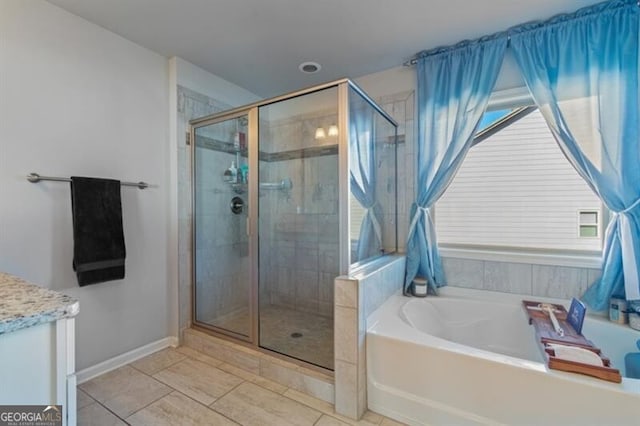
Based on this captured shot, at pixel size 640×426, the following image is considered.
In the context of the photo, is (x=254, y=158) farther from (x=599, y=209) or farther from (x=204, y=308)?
(x=599, y=209)

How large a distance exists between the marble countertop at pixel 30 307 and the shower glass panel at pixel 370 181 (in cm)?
140

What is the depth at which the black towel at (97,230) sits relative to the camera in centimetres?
187

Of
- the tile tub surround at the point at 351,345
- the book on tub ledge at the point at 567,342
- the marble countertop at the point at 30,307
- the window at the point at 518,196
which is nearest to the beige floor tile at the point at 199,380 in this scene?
the tile tub surround at the point at 351,345

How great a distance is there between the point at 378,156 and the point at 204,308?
1999 mm

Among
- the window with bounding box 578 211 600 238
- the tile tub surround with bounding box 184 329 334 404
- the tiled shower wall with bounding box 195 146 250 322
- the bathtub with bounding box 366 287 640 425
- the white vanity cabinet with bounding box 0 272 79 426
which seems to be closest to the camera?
the white vanity cabinet with bounding box 0 272 79 426

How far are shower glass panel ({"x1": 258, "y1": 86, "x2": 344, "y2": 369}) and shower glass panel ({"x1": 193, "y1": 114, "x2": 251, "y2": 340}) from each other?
0.23 metres

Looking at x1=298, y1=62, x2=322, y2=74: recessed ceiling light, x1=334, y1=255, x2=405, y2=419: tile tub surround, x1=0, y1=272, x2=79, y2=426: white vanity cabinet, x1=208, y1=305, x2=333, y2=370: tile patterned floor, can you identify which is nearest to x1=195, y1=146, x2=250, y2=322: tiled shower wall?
x1=208, y1=305, x2=333, y2=370: tile patterned floor

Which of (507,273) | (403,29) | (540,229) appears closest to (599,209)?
(540,229)

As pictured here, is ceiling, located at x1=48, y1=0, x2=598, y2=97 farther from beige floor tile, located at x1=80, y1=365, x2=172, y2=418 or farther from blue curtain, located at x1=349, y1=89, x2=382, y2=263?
beige floor tile, located at x1=80, y1=365, x2=172, y2=418

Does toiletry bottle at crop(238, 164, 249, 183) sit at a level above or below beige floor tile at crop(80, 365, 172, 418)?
above

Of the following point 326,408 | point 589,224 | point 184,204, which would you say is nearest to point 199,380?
point 326,408

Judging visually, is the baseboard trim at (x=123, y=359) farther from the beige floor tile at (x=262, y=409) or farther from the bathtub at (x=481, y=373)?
the bathtub at (x=481, y=373)

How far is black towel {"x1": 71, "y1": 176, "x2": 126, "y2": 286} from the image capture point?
187 centimetres

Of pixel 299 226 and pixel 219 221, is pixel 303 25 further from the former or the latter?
pixel 219 221
